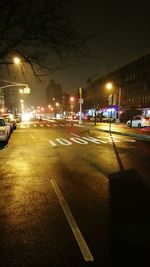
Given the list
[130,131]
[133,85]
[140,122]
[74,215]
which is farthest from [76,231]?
[133,85]

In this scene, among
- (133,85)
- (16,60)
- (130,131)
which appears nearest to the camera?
(16,60)

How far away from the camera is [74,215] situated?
5266 mm

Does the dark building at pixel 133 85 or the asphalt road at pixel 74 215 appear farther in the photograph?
the dark building at pixel 133 85

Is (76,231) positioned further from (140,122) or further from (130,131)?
(140,122)

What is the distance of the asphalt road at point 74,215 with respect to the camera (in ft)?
12.5

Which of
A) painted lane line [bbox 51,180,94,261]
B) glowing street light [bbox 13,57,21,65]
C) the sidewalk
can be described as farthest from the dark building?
painted lane line [bbox 51,180,94,261]

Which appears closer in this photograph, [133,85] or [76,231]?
[76,231]

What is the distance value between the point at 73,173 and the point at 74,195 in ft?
7.65

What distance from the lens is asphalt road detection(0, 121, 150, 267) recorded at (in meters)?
3.80

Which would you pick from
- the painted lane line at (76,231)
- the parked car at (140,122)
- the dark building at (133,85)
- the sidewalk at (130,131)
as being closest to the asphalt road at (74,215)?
the painted lane line at (76,231)

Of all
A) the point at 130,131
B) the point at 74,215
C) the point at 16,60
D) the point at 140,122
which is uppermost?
the point at 16,60

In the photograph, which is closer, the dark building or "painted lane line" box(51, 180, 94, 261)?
"painted lane line" box(51, 180, 94, 261)

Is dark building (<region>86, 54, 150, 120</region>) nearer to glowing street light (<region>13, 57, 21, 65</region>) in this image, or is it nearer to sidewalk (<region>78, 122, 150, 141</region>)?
sidewalk (<region>78, 122, 150, 141</region>)

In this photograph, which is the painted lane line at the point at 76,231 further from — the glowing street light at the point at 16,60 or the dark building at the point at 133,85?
the dark building at the point at 133,85
